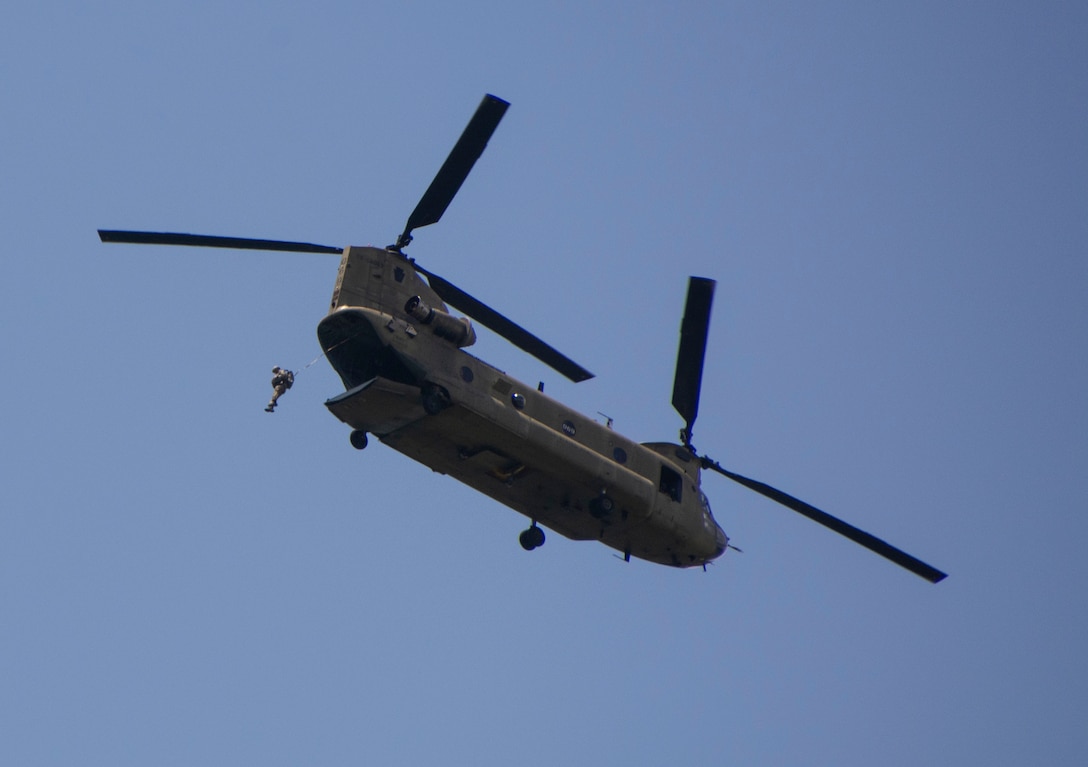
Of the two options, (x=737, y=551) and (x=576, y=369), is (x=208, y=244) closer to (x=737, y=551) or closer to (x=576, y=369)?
(x=576, y=369)

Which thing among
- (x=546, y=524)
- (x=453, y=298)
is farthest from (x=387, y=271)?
(x=546, y=524)

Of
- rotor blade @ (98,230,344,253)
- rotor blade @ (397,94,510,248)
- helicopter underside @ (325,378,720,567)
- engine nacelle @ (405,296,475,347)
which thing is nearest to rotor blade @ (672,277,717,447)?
helicopter underside @ (325,378,720,567)

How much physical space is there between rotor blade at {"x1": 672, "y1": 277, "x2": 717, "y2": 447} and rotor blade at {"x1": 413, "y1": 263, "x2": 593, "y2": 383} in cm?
291

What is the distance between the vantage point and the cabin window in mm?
36156

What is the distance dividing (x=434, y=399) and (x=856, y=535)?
990cm

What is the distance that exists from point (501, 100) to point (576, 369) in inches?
258

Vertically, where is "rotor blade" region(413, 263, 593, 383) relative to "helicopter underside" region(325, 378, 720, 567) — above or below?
above

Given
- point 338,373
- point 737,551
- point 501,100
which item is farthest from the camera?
point 737,551

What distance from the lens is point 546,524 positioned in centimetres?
3541

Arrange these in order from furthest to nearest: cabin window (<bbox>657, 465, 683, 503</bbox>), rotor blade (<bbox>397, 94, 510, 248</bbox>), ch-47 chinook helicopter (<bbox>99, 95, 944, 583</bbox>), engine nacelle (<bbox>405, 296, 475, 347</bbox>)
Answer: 1. cabin window (<bbox>657, 465, 683, 503</bbox>)
2. engine nacelle (<bbox>405, 296, 475, 347</bbox>)
3. ch-47 chinook helicopter (<bbox>99, 95, 944, 583</bbox>)
4. rotor blade (<bbox>397, 94, 510, 248</bbox>)

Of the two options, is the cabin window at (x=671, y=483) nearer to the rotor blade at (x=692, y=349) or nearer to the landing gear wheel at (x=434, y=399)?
the rotor blade at (x=692, y=349)

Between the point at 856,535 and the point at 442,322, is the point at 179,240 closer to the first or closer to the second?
the point at 442,322

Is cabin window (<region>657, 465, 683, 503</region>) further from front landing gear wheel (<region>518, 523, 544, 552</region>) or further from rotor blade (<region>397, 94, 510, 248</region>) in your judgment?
rotor blade (<region>397, 94, 510, 248</region>)

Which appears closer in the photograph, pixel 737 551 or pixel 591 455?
pixel 591 455
